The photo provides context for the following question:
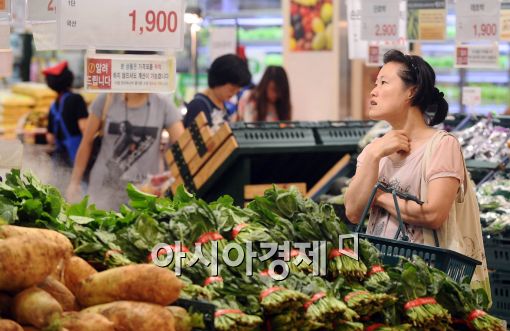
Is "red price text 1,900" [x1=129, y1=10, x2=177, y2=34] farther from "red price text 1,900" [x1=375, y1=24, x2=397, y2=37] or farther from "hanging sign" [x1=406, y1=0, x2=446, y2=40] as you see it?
"hanging sign" [x1=406, y1=0, x2=446, y2=40]

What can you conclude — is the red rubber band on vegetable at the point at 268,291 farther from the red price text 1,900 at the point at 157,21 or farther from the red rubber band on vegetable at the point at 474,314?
the red price text 1,900 at the point at 157,21

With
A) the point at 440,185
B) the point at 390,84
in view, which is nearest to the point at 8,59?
the point at 390,84

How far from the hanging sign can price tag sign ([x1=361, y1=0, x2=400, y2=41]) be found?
0.45 m

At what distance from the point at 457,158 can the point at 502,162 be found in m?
2.33

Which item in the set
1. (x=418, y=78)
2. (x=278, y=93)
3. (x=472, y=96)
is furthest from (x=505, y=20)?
(x=418, y=78)

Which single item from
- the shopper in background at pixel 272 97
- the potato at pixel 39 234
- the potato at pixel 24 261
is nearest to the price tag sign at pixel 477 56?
the shopper in background at pixel 272 97

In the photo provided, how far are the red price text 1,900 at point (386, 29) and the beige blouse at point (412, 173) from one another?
3089mm

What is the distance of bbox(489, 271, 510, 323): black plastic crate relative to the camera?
16.9 ft

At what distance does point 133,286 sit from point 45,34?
71.8 inches

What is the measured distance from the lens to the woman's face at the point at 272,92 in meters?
10.1

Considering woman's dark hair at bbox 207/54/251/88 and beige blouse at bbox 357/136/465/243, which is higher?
woman's dark hair at bbox 207/54/251/88

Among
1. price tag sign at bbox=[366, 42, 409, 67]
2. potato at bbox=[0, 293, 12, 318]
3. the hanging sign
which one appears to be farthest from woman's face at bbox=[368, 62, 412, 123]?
price tag sign at bbox=[366, 42, 409, 67]

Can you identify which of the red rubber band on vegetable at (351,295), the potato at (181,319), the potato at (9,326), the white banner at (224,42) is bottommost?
the red rubber band on vegetable at (351,295)

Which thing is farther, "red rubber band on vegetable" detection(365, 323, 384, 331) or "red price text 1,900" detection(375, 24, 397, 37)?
"red price text 1,900" detection(375, 24, 397, 37)
